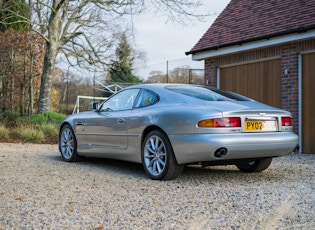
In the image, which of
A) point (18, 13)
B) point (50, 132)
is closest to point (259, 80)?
point (50, 132)

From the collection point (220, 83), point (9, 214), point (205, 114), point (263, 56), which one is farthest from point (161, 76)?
point (9, 214)

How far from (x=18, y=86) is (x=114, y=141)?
14576mm

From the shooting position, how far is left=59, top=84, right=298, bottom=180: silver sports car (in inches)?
205

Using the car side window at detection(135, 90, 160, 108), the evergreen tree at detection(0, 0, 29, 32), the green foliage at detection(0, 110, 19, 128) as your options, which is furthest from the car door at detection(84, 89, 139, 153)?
the evergreen tree at detection(0, 0, 29, 32)

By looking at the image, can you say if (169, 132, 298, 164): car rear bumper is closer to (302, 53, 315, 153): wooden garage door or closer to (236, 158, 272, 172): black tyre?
(236, 158, 272, 172): black tyre

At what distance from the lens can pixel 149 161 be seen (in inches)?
230

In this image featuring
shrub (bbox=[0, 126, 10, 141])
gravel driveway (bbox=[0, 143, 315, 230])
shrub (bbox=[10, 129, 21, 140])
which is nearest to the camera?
gravel driveway (bbox=[0, 143, 315, 230])

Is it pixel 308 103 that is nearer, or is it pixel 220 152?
pixel 220 152

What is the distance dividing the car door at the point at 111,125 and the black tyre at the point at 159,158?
57cm

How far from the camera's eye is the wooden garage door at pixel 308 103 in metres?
9.73

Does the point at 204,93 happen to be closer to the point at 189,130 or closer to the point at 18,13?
the point at 189,130

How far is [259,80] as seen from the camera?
1103 centimetres

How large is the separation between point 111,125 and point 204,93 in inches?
60.4

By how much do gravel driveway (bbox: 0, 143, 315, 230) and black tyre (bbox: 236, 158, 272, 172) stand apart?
0.14m
